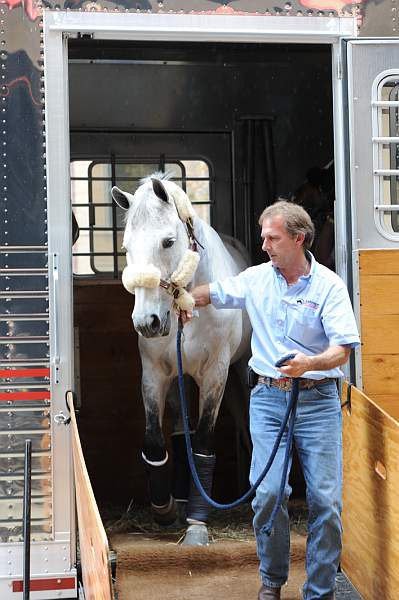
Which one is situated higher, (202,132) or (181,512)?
(202,132)

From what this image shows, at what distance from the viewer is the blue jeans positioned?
3793mm

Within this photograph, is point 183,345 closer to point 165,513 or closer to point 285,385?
point 165,513

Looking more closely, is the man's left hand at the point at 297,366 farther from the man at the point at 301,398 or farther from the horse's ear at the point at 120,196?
the horse's ear at the point at 120,196

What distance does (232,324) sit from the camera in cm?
515

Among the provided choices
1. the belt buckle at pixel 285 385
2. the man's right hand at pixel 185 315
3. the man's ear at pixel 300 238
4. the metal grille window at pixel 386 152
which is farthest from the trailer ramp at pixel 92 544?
the metal grille window at pixel 386 152

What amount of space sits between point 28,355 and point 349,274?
62.0 inches

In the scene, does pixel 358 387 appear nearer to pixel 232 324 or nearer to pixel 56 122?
pixel 232 324

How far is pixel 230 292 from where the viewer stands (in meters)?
4.15

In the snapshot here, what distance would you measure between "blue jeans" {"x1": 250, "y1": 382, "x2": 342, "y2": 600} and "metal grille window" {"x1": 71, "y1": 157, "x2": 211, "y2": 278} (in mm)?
3461

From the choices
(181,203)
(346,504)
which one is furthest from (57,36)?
(346,504)

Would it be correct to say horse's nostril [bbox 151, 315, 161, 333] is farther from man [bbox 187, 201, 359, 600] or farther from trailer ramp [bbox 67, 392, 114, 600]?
trailer ramp [bbox 67, 392, 114, 600]

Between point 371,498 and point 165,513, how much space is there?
4.77ft

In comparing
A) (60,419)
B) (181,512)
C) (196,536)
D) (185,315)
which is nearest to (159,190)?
(185,315)

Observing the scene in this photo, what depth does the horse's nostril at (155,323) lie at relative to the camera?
4.12 metres
